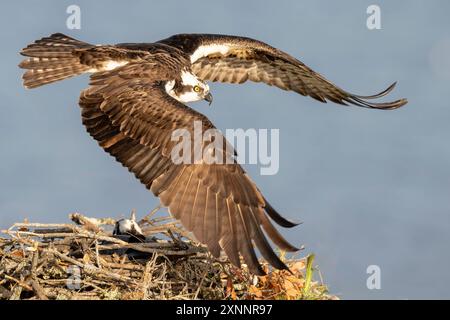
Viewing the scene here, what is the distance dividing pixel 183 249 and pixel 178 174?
908mm

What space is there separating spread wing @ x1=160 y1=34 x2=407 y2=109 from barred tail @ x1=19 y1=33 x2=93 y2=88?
1.46 m

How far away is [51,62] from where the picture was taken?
1105 cm

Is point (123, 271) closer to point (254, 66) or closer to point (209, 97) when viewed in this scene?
point (209, 97)

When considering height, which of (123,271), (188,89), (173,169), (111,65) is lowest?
(123,271)

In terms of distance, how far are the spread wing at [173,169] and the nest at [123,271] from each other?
751mm

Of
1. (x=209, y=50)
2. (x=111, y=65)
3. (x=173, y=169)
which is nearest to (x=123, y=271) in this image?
(x=173, y=169)

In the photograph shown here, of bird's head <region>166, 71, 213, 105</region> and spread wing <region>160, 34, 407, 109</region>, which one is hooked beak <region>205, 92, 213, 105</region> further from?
spread wing <region>160, 34, 407, 109</region>

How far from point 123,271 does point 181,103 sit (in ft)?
6.21

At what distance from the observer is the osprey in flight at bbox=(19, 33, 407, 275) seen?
8.28 metres

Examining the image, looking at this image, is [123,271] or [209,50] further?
[209,50]
